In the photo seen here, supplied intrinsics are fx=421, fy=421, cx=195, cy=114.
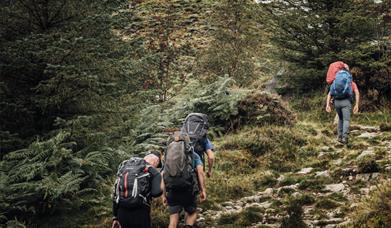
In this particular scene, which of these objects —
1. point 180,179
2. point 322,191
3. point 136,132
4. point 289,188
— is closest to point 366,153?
point 322,191

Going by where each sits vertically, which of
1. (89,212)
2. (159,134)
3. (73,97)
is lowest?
(89,212)

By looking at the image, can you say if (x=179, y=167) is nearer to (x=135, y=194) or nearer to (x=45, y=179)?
(x=135, y=194)

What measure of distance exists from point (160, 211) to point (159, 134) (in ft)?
8.75

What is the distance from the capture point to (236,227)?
6.87 m

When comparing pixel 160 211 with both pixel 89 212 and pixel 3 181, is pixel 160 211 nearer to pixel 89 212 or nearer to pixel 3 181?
pixel 89 212

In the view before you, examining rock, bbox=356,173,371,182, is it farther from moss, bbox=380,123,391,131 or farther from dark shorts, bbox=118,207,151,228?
dark shorts, bbox=118,207,151,228

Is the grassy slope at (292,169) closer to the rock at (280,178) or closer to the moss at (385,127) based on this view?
the rock at (280,178)

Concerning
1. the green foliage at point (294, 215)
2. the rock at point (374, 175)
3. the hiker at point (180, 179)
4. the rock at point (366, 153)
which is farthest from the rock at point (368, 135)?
the hiker at point (180, 179)

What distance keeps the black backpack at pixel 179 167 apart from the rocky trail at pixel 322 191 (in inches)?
55.4

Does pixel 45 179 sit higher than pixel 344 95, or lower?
lower

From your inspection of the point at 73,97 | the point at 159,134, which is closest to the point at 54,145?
the point at 73,97

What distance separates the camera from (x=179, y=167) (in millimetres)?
6023

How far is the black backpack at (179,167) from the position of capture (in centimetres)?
603

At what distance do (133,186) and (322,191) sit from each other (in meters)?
3.91
